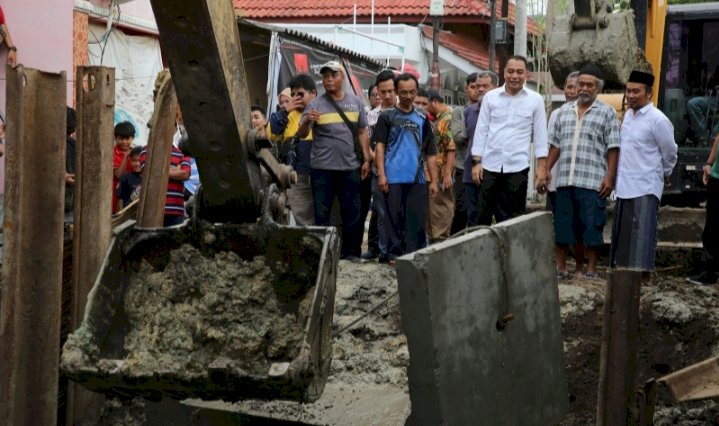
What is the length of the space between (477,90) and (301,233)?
6.00 meters

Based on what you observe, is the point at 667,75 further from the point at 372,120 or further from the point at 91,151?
the point at 91,151

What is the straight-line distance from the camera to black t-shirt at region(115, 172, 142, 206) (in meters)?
8.25

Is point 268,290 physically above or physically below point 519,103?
below

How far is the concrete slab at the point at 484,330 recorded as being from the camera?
4.22 m

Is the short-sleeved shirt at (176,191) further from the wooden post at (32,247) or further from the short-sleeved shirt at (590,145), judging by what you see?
the short-sleeved shirt at (590,145)

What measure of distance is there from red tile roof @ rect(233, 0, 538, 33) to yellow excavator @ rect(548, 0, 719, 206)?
13.3 metres

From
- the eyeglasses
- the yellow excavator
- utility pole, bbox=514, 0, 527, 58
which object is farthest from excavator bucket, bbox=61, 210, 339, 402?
utility pole, bbox=514, 0, 527, 58

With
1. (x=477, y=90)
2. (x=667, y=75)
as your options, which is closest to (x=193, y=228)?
→ (x=477, y=90)

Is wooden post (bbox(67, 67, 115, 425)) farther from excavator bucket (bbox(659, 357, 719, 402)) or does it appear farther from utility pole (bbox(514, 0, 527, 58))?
utility pole (bbox(514, 0, 527, 58))

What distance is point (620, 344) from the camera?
13.9 ft

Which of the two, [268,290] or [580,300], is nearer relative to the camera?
[268,290]

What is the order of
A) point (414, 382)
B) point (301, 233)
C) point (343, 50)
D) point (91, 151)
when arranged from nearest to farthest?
point (414, 382) < point (301, 233) < point (91, 151) < point (343, 50)

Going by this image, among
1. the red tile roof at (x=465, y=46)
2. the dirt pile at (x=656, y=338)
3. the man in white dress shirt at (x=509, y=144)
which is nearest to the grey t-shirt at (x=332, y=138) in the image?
the man in white dress shirt at (x=509, y=144)

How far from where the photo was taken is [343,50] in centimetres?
1678
